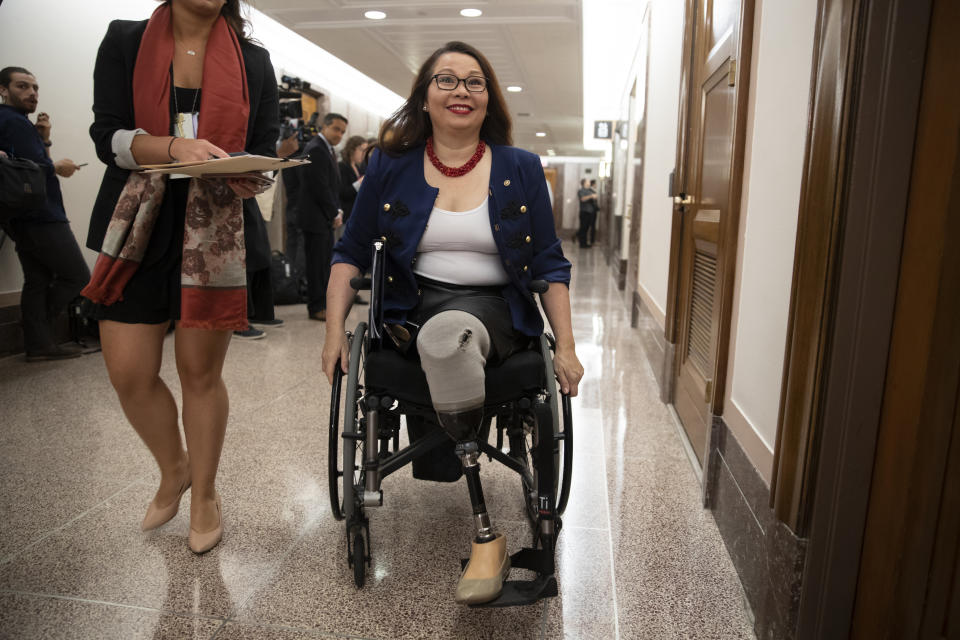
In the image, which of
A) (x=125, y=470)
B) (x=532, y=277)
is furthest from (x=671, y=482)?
(x=125, y=470)

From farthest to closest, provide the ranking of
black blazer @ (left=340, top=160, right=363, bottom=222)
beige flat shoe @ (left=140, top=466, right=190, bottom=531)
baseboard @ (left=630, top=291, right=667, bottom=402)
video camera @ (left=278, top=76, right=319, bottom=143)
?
black blazer @ (left=340, top=160, right=363, bottom=222) → video camera @ (left=278, top=76, right=319, bottom=143) → baseboard @ (left=630, top=291, right=667, bottom=402) → beige flat shoe @ (left=140, top=466, right=190, bottom=531)

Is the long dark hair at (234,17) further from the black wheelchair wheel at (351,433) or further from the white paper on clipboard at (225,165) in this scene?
the black wheelchair wheel at (351,433)

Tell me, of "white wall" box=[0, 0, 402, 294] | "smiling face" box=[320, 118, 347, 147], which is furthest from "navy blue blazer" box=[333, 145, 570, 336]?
"smiling face" box=[320, 118, 347, 147]

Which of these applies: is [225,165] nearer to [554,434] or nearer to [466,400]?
[466,400]

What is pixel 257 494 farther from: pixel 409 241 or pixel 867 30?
pixel 867 30

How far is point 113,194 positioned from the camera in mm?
1678

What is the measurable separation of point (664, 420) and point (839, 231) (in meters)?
1.98

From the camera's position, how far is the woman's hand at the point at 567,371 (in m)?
1.67

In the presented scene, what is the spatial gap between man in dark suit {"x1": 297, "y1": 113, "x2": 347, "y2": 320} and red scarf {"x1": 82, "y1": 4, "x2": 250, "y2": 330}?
3497 mm

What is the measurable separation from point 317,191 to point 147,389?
11.9 ft

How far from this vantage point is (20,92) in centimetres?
351

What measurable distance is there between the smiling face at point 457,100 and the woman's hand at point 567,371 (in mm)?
648

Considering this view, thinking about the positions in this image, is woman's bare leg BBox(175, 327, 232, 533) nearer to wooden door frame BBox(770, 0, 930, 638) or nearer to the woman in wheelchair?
the woman in wheelchair

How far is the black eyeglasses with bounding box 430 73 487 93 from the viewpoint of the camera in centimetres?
168
